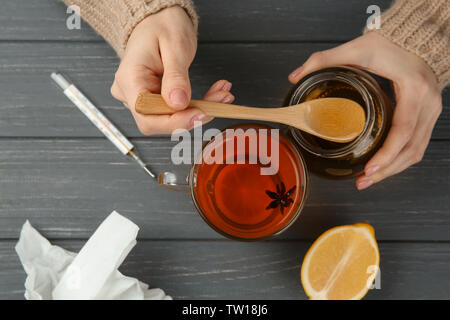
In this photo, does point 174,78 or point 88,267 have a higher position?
point 174,78

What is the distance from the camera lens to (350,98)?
0.48 m

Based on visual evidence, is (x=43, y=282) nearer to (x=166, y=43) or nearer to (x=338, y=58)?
(x=166, y=43)

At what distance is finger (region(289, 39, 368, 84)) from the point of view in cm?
52

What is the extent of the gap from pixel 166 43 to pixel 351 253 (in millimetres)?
390

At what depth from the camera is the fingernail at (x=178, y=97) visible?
422 millimetres

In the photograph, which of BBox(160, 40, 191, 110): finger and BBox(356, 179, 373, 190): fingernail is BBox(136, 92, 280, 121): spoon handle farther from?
BBox(356, 179, 373, 190): fingernail

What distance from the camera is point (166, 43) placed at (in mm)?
490

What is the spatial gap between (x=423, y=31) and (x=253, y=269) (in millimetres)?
413

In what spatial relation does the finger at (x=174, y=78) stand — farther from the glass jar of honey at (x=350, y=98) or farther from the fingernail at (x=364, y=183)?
the fingernail at (x=364, y=183)

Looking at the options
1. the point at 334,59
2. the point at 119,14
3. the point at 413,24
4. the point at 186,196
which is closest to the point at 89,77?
the point at 119,14

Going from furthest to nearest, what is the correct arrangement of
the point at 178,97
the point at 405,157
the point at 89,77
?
the point at 89,77 < the point at 405,157 < the point at 178,97

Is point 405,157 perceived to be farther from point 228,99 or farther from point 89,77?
point 89,77

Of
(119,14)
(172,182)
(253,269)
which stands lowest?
(253,269)

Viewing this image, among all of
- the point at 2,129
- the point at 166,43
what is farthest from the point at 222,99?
the point at 2,129
